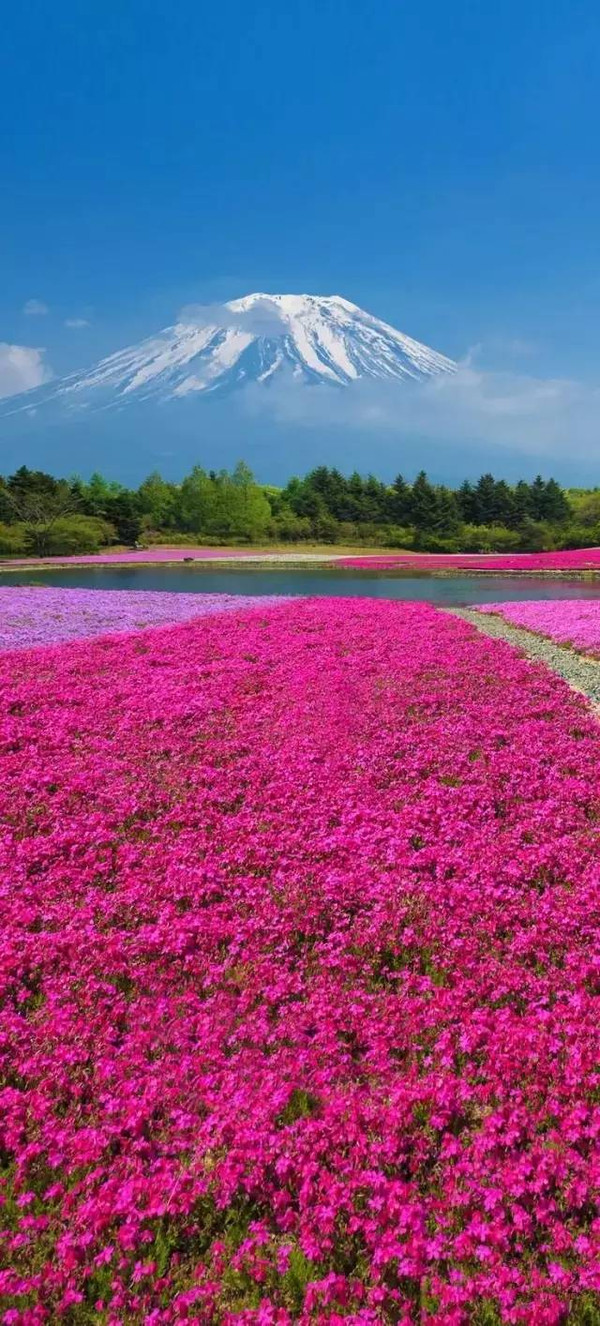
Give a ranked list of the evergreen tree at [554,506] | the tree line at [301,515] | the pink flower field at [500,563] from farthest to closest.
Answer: the evergreen tree at [554,506], the tree line at [301,515], the pink flower field at [500,563]

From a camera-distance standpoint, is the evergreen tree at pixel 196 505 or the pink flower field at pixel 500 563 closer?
the pink flower field at pixel 500 563

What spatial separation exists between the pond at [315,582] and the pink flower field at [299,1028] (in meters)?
30.5

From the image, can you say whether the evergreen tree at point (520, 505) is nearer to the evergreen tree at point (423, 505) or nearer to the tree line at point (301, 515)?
the tree line at point (301, 515)

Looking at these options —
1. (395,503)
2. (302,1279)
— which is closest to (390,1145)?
(302,1279)

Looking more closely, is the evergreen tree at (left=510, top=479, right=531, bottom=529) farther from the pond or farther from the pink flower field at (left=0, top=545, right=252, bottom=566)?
the pond

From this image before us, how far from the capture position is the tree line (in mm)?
87562

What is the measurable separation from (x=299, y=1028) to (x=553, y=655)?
17.6 metres

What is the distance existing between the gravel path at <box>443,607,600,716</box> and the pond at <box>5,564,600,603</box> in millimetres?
11884

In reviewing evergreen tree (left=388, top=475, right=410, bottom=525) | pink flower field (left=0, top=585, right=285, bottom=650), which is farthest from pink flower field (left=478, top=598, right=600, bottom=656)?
evergreen tree (left=388, top=475, right=410, bottom=525)

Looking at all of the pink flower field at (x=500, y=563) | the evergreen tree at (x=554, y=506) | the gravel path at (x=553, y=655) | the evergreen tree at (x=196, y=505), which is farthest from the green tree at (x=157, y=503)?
the gravel path at (x=553, y=655)

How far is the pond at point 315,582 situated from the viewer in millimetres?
43406

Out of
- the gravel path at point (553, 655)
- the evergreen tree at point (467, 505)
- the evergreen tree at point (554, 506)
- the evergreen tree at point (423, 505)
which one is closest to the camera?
the gravel path at point (553, 655)

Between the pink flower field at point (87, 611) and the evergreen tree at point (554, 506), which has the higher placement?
the evergreen tree at point (554, 506)

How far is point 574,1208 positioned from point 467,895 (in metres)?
3.28
